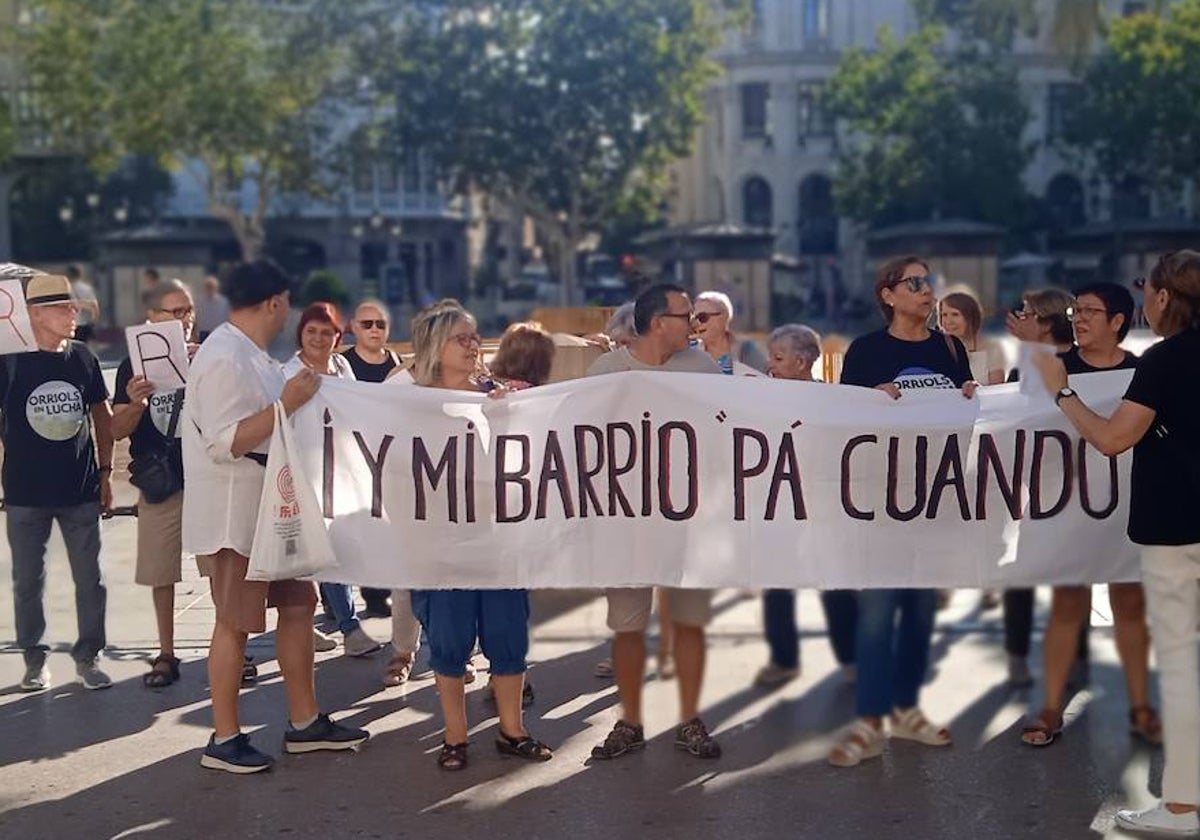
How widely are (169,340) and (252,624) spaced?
1683mm

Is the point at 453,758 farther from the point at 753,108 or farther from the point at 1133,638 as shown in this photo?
the point at 753,108

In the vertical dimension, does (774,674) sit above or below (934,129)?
below

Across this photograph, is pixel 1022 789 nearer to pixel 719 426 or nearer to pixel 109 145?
pixel 719 426

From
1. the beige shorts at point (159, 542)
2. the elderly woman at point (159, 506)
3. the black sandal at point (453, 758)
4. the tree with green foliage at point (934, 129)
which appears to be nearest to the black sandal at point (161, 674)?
the elderly woman at point (159, 506)

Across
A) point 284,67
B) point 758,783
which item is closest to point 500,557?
point 758,783

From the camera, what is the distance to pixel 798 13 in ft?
203

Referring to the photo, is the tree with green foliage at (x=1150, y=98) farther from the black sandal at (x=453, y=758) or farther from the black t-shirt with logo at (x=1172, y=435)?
the black sandal at (x=453, y=758)

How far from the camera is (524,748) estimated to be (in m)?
6.39

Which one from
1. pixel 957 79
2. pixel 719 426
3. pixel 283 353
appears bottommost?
pixel 283 353

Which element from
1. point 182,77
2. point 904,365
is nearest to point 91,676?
point 904,365

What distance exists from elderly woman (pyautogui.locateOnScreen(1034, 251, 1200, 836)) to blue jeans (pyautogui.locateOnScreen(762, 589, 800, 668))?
4.86 ft

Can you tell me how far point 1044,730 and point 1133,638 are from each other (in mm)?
507

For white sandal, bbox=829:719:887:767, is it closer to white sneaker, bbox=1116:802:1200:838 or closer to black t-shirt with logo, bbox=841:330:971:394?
white sneaker, bbox=1116:802:1200:838

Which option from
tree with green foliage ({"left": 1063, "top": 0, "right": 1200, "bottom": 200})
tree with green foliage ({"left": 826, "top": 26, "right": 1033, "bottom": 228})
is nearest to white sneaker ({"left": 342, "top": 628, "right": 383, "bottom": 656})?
tree with green foliage ({"left": 826, "top": 26, "right": 1033, "bottom": 228})
